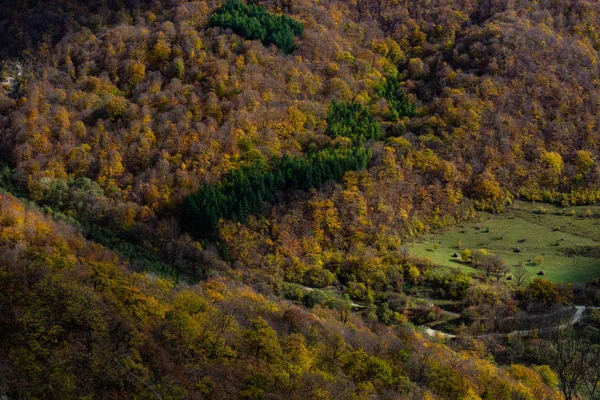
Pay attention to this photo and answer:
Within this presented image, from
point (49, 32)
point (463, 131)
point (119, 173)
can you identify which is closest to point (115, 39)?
point (49, 32)

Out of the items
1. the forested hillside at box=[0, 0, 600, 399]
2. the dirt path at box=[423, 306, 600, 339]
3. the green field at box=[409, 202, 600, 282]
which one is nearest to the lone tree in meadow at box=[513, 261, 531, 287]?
the green field at box=[409, 202, 600, 282]

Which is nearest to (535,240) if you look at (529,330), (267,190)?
(529,330)

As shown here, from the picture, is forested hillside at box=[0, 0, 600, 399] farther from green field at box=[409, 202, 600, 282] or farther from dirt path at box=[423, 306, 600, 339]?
green field at box=[409, 202, 600, 282]

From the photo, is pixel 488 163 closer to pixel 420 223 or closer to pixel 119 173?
pixel 420 223

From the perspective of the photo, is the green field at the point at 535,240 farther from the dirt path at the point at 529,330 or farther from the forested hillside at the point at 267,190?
the dirt path at the point at 529,330

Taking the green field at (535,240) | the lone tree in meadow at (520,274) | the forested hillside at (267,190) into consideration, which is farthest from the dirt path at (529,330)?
the lone tree in meadow at (520,274)

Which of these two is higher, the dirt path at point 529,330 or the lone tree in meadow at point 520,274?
the lone tree in meadow at point 520,274
